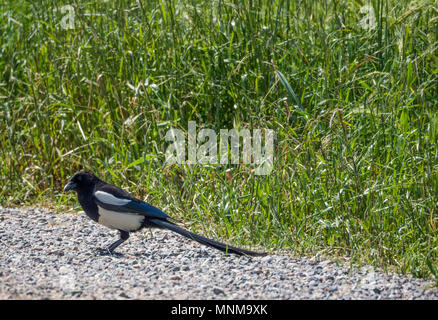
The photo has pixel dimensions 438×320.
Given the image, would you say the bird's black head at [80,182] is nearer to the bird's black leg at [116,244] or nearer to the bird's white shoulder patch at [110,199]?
the bird's white shoulder patch at [110,199]

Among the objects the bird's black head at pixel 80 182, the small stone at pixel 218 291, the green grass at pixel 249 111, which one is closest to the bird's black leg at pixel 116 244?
the bird's black head at pixel 80 182

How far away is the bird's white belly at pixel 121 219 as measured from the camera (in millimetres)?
4918

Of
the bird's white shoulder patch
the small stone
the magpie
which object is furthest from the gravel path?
the bird's white shoulder patch

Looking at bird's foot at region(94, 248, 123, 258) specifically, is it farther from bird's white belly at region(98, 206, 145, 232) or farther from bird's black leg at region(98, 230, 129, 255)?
bird's white belly at region(98, 206, 145, 232)

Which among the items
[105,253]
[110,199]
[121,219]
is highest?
[110,199]

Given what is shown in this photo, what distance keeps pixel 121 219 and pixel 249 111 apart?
1329mm

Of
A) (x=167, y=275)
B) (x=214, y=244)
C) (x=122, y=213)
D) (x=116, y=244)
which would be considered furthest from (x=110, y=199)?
(x=167, y=275)

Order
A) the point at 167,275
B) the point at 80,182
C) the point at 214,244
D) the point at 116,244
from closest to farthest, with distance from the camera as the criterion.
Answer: the point at 167,275 < the point at 214,244 < the point at 116,244 < the point at 80,182

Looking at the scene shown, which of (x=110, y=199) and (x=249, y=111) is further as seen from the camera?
(x=249, y=111)

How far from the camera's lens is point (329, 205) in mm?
4809

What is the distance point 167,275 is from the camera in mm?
4215

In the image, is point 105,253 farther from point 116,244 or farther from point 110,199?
point 110,199

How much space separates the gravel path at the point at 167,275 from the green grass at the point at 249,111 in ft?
0.85

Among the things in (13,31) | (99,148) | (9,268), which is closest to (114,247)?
(9,268)
